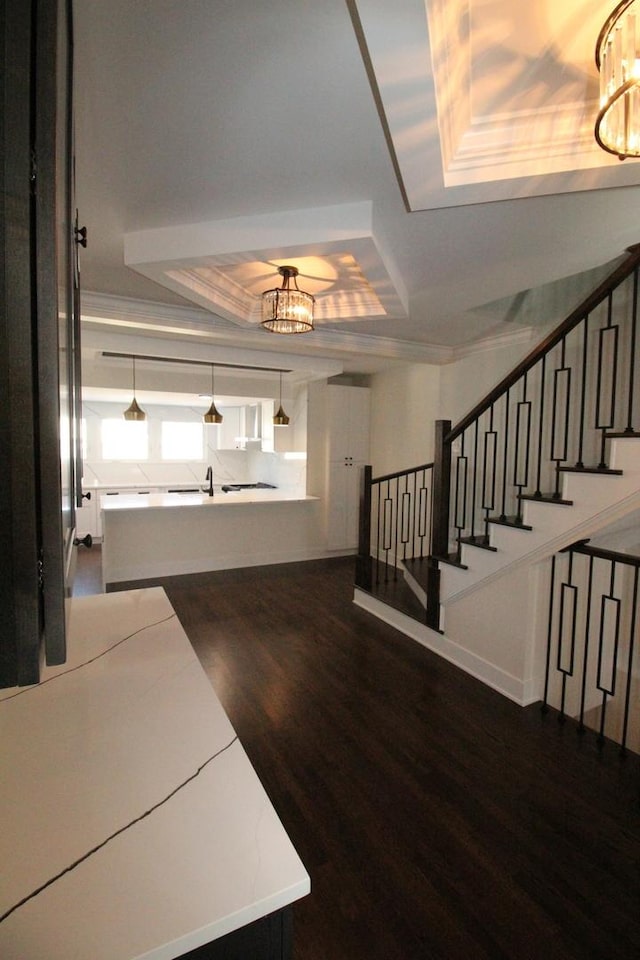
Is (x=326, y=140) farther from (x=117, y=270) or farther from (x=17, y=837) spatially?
(x=17, y=837)

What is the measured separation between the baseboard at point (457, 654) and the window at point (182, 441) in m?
5.21

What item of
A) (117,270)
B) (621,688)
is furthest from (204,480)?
(621,688)

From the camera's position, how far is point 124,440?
7.68m

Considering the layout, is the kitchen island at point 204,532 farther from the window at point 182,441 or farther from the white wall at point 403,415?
the window at point 182,441

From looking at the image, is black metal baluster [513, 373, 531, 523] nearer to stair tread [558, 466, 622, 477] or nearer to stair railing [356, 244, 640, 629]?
stair railing [356, 244, 640, 629]

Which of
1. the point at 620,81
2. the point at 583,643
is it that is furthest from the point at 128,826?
the point at 583,643

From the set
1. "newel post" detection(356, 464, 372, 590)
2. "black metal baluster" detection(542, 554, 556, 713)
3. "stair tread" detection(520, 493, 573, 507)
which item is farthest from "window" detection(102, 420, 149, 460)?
"black metal baluster" detection(542, 554, 556, 713)

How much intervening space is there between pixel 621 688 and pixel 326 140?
4388 millimetres

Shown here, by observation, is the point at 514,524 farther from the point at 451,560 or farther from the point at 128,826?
the point at 128,826

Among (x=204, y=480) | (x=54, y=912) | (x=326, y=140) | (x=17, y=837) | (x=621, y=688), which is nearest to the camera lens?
(x=54, y=912)

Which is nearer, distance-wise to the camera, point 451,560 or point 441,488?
point 451,560

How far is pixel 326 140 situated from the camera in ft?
5.12

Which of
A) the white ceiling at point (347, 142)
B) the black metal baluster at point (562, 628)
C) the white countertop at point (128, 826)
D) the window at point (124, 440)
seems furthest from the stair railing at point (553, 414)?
the window at point (124, 440)

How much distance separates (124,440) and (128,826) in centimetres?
770
